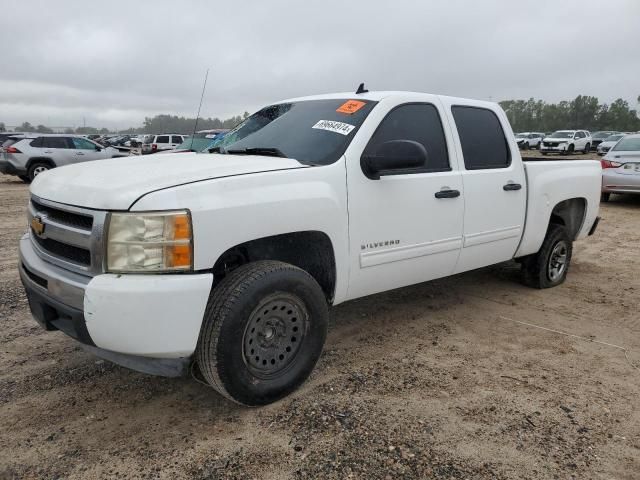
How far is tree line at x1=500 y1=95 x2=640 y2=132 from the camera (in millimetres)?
80500

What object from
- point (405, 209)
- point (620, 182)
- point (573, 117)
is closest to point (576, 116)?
point (573, 117)

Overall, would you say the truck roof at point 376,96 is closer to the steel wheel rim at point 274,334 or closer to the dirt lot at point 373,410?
the steel wheel rim at point 274,334

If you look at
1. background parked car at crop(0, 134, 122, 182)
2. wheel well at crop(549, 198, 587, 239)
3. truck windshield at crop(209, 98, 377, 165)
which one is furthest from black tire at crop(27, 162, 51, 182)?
wheel well at crop(549, 198, 587, 239)

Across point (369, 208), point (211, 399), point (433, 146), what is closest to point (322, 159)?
point (369, 208)

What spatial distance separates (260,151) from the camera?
348 cm

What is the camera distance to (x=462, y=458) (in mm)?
2506

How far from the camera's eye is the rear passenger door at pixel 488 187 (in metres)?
4.01

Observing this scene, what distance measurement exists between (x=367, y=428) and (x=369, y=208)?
1318mm

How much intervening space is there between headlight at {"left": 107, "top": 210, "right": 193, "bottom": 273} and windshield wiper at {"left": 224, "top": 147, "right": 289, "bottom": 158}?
1090 millimetres

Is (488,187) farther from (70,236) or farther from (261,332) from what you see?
(70,236)

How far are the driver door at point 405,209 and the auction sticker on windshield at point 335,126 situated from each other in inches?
4.4

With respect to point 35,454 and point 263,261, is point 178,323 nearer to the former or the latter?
point 263,261

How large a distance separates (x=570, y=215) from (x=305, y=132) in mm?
3453

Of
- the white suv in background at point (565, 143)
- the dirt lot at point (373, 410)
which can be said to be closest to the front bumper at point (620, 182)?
the dirt lot at point (373, 410)
